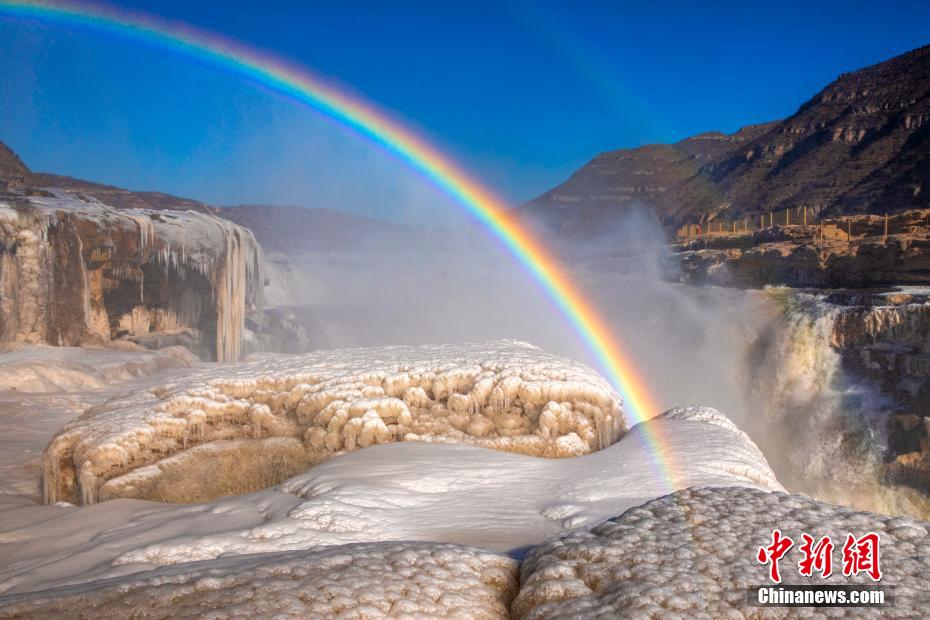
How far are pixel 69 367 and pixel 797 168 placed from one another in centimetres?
7051

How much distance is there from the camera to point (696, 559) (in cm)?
333

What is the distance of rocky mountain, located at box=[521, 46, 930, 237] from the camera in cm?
5731

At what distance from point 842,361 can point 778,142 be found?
6520 centimetres

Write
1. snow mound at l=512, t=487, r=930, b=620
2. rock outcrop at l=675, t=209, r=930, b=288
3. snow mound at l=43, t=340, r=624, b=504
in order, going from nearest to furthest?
snow mound at l=512, t=487, r=930, b=620, snow mound at l=43, t=340, r=624, b=504, rock outcrop at l=675, t=209, r=930, b=288

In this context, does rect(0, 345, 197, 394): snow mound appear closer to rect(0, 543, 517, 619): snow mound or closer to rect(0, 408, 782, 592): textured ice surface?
rect(0, 408, 782, 592): textured ice surface

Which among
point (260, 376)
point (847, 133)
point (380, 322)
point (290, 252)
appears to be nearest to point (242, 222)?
point (290, 252)

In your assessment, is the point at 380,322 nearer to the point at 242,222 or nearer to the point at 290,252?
the point at 290,252

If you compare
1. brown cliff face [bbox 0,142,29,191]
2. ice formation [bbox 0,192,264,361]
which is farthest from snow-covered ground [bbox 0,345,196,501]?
brown cliff face [bbox 0,142,29,191]

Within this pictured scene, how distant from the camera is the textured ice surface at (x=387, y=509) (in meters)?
4.48

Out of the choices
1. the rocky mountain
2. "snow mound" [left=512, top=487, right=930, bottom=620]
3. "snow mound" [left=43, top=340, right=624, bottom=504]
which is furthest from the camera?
the rocky mountain

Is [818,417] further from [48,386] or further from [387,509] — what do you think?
[48,386]

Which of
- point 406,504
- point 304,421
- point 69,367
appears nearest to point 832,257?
point 304,421

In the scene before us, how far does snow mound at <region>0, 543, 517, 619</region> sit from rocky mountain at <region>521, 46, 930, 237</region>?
172 ft

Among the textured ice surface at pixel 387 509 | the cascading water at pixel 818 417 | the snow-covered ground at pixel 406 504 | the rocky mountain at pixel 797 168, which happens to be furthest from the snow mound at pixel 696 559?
the rocky mountain at pixel 797 168
